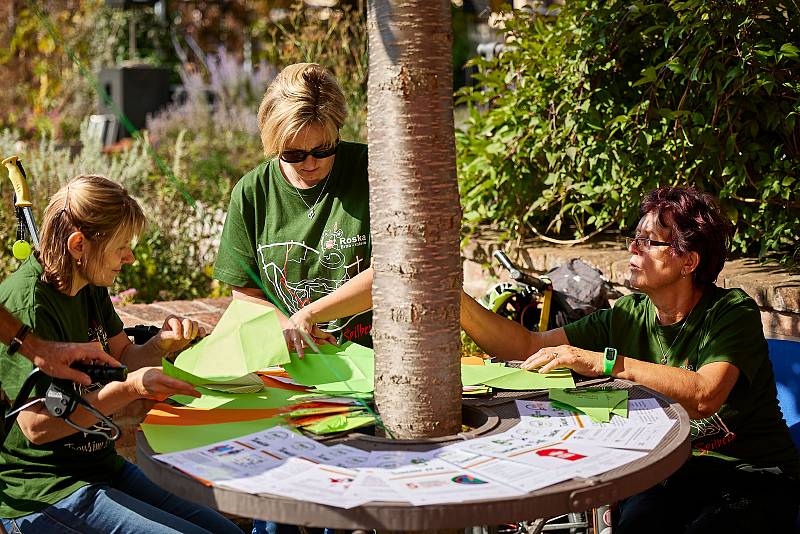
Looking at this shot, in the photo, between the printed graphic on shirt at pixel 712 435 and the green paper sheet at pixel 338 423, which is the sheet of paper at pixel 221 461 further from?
the printed graphic on shirt at pixel 712 435

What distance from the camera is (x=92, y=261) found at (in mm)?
2525

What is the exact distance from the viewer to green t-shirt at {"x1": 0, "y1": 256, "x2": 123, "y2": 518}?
237cm

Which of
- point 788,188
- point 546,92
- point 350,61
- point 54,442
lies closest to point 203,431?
point 54,442

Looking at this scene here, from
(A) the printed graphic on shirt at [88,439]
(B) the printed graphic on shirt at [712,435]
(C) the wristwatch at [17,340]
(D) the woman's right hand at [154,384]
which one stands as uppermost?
(C) the wristwatch at [17,340]

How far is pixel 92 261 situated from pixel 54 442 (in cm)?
45

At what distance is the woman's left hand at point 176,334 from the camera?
8.90ft

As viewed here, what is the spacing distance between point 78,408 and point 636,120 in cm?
308

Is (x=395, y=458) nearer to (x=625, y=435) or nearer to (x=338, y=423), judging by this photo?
(x=338, y=423)

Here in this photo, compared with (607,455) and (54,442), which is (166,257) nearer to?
(54,442)

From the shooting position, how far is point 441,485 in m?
1.81

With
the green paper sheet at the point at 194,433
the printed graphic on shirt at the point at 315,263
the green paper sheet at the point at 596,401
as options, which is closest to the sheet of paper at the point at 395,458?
the green paper sheet at the point at 194,433

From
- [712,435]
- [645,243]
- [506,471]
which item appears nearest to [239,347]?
[506,471]

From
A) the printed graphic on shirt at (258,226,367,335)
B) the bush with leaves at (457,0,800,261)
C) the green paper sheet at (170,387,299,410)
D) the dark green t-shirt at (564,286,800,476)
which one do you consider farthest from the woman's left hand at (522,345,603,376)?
the bush with leaves at (457,0,800,261)

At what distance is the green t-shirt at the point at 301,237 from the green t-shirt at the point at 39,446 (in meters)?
0.69
